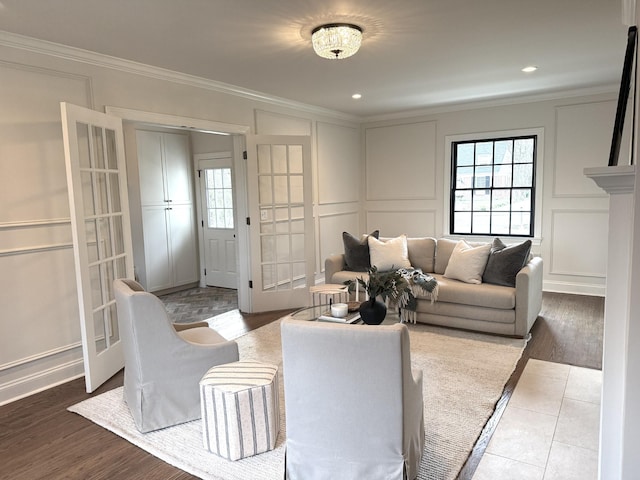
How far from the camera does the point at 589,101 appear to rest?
17.3ft

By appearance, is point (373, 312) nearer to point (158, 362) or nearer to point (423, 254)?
point (158, 362)

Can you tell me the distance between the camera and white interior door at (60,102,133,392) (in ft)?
9.70

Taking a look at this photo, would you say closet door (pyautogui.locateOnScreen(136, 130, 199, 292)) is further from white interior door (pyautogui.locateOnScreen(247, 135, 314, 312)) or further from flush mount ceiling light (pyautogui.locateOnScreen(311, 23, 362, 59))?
flush mount ceiling light (pyautogui.locateOnScreen(311, 23, 362, 59))

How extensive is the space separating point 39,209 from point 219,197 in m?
3.20

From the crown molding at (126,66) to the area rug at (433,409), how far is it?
8.44ft

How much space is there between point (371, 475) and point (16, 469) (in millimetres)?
1901

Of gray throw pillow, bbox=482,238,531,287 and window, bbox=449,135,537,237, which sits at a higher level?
window, bbox=449,135,537,237

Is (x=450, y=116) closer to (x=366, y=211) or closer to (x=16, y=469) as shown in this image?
(x=366, y=211)

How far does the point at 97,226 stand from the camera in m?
3.30

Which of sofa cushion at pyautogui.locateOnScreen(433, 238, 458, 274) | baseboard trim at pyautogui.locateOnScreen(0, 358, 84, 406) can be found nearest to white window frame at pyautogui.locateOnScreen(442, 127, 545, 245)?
sofa cushion at pyautogui.locateOnScreen(433, 238, 458, 274)

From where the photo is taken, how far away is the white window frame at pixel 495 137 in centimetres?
568

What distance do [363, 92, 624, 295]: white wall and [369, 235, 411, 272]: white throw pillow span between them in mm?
1847

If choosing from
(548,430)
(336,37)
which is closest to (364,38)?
(336,37)

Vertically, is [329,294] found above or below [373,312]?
below
